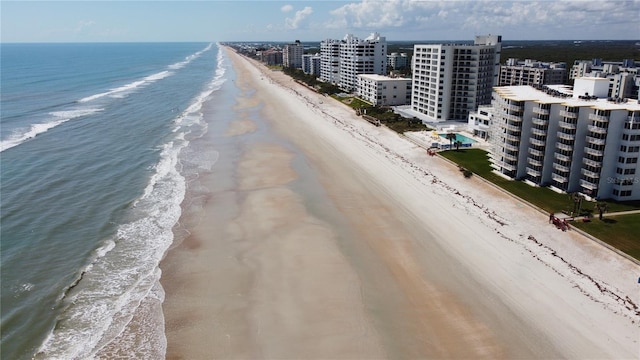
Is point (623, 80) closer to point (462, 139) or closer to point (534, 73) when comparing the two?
point (534, 73)

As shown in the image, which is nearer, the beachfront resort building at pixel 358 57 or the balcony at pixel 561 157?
the balcony at pixel 561 157

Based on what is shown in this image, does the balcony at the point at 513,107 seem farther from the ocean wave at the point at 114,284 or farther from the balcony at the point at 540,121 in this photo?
the ocean wave at the point at 114,284

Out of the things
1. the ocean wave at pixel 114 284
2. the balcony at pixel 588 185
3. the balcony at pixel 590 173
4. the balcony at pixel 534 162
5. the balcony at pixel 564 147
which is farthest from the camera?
the balcony at pixel 534 162

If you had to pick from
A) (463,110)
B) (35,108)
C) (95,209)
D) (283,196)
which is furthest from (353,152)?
(35,108)

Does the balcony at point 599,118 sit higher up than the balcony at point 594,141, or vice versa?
the balcony at point 599,118

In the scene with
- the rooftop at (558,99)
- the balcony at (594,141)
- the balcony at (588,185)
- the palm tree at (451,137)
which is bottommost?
the balcony at (588,185)

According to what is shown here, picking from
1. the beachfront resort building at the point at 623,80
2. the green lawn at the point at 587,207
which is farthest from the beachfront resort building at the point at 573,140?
the beachfront resort building at the point at 623,80
